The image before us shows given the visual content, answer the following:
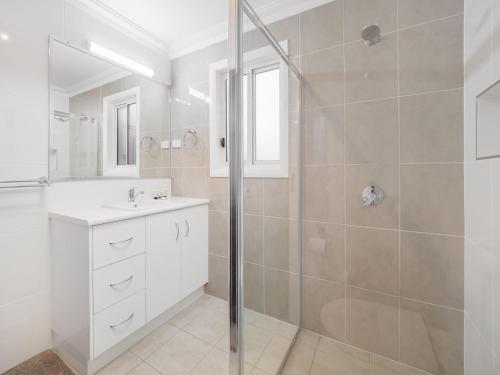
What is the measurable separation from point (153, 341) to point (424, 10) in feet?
7.80

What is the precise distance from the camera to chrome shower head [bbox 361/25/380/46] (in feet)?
3.69

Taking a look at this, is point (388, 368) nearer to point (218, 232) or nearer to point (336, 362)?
point (336, 362)

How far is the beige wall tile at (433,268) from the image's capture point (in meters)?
1.02

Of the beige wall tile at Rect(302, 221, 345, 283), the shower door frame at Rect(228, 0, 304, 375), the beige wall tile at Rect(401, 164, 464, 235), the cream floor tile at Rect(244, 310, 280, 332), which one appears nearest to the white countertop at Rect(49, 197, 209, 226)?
the shower door frame at Rect(228, 0, 304, 375)

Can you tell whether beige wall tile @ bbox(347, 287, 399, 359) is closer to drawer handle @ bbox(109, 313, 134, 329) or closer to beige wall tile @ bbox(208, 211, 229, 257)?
beige wall tile @ bbox(208, 211, 229, 257)

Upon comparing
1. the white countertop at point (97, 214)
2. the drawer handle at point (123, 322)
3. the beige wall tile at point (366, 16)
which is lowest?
the drawer handle at point (123, 322)

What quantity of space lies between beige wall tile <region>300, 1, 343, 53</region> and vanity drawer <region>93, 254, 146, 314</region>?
1.67 meters

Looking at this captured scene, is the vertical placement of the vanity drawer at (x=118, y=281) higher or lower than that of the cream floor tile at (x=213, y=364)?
higher

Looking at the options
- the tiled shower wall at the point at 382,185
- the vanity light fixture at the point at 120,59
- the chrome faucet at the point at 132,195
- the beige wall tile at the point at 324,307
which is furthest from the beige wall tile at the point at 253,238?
the vanity light fixture at the point at 120,59

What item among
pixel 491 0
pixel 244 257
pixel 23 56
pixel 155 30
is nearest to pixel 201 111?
pixel 155 30

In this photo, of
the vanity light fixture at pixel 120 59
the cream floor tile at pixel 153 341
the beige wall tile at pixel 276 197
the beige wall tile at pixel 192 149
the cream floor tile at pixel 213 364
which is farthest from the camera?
the beige wall tile at pixel 192 149

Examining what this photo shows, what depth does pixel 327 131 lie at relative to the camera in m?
1.25

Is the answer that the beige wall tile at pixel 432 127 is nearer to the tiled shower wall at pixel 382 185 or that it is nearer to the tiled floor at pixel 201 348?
the tiled shower wall at pixel 382 185

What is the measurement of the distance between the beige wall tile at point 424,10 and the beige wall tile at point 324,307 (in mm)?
1416
